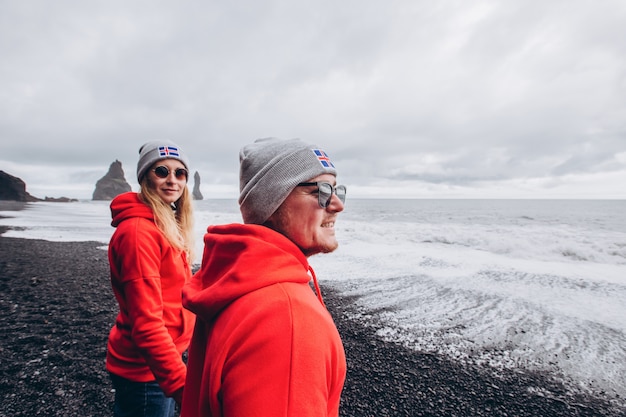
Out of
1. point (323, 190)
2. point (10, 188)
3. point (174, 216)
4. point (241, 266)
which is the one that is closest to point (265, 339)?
point (241, 266)

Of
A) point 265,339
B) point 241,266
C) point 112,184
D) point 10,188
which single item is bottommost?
point 265,339

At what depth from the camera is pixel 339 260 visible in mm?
14852

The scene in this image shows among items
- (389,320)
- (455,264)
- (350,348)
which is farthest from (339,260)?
(350,348)

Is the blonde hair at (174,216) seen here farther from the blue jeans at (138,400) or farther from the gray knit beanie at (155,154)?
the blue jeans at (138,400)

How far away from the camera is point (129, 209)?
8.00 feet

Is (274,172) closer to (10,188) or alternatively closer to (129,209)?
(129,209)

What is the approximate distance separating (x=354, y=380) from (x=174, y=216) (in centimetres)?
417

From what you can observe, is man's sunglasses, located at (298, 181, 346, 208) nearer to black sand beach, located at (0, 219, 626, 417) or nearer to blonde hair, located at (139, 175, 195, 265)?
blonde hair, located at (139, 175, 195, 265)

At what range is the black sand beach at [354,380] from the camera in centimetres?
456

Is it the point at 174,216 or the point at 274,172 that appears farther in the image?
the point at 174,216

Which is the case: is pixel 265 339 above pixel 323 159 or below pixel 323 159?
below

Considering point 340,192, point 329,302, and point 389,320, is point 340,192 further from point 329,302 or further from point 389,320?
point 329,302

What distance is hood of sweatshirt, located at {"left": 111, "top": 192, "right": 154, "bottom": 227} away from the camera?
241 cm

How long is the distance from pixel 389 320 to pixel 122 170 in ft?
591
